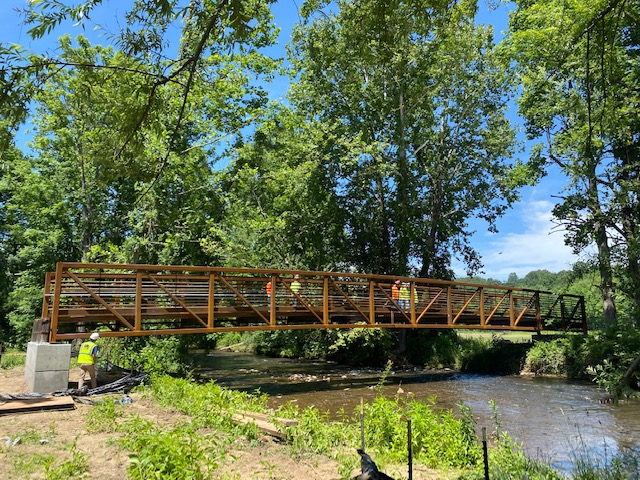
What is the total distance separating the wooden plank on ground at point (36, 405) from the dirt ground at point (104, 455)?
0.32 metres

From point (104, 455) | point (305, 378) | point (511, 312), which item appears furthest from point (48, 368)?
point (511, 312)

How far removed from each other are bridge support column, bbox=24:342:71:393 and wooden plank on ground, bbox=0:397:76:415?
922 mm

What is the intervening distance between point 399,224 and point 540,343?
8.96 meters

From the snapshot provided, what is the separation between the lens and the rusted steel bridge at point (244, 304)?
38.4 ft

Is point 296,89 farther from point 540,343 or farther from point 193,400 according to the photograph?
point 193,400

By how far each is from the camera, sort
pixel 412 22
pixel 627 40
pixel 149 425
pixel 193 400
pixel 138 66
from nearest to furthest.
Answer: pixel 138 66, pixel 412 22, pixel 149 425, pixel 193 400, pixel 627 40

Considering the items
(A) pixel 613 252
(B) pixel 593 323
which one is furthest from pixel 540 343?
(B) pixel 593 323

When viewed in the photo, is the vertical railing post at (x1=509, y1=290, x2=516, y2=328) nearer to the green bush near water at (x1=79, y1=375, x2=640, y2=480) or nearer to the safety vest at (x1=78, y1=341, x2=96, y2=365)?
the green bush near water at (x1=79, y1=375, x2=640, y2=480)

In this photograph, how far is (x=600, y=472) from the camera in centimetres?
492

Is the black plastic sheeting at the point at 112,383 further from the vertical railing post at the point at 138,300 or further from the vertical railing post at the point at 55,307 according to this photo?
the vertical railing post at the point at 55,307

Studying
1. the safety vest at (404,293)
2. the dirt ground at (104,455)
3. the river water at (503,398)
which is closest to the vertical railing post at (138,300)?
the river water at (503,398)

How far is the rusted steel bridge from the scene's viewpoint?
461 inches

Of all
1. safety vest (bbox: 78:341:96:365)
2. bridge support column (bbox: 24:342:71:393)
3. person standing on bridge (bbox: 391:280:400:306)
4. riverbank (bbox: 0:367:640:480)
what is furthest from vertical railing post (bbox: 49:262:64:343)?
person standing on bridge (bbox: 391:280:400:306)

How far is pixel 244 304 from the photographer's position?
15.2 metres
